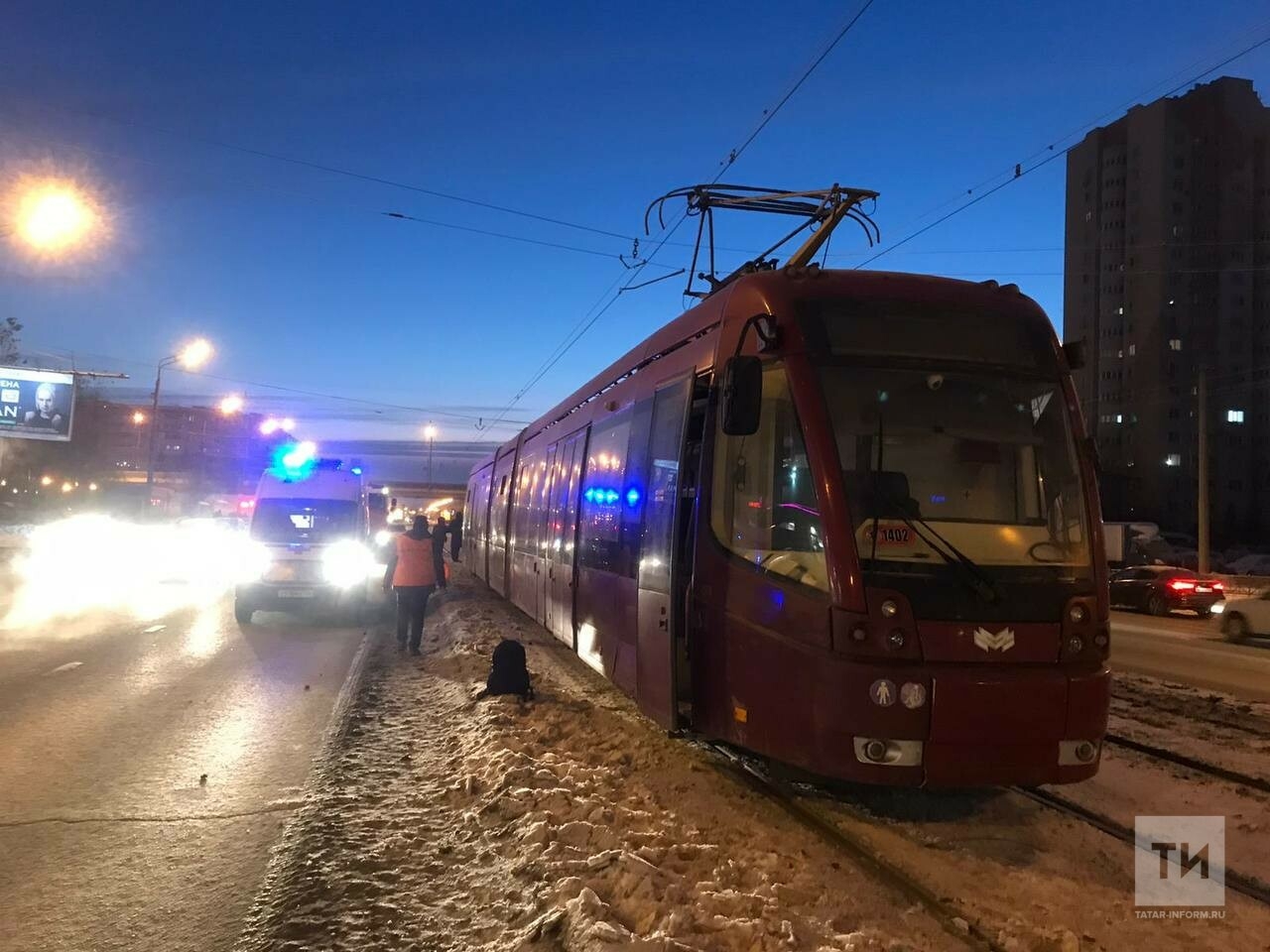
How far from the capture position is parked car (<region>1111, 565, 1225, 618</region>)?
24.5m

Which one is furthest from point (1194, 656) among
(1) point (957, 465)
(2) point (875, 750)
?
(2) point (875, 750)

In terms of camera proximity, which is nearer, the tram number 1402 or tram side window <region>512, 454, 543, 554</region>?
the tram number 1402

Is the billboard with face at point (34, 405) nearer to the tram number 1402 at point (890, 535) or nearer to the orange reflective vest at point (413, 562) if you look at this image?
the orange reflective vest at point (413, 562)

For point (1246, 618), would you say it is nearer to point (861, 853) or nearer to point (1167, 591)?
point (1167, 591)

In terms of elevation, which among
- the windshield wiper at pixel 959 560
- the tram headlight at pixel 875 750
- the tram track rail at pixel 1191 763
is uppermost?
the windshield wiper at pixel 959 560

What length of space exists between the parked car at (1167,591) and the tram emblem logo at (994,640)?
2331 cm

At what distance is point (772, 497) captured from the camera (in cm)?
564

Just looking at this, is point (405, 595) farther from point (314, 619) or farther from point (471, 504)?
point (471, 504)

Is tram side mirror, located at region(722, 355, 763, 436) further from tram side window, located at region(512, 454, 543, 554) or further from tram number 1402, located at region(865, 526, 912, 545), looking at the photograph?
tram side window, located at region(512, 454, 543, 554)

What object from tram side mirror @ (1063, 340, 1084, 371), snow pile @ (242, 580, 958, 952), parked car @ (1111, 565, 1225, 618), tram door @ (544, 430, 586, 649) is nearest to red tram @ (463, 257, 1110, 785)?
tram side mirror @ (1063, 340, 1084, 371)

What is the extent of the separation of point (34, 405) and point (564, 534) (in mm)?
28131

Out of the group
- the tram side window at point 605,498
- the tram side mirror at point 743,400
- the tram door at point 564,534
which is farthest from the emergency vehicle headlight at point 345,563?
the tram side mirror at point 743,400

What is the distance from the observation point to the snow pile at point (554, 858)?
407 cm

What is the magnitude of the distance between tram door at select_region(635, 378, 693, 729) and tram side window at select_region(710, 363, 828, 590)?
567 mm
